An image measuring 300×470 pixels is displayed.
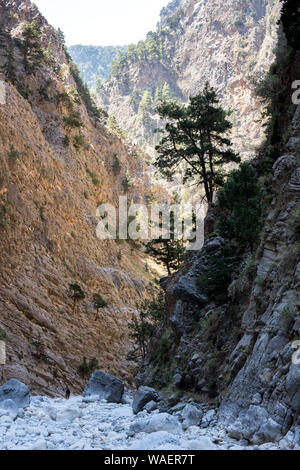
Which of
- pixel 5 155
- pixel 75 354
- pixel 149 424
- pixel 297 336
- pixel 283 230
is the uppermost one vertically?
pixel 5 155

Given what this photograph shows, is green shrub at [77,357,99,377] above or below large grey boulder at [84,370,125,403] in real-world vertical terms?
below

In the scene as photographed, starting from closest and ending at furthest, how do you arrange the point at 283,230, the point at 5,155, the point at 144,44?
the point at 283,230 → the point at 5,155 → the point at 144,44

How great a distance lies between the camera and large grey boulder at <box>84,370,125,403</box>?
14566mm

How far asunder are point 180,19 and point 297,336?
171m

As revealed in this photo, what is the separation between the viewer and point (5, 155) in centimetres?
2616

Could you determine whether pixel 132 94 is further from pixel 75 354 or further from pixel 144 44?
pixel 75 354

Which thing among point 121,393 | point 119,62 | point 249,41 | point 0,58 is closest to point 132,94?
point 119,62

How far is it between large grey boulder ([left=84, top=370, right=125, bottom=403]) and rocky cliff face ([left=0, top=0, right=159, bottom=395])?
4025 mm

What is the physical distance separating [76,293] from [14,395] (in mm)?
15585

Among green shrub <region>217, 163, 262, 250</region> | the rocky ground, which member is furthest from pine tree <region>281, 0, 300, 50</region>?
the rocky ground

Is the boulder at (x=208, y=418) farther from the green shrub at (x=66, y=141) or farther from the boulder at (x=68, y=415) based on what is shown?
the green shrub at (x=66, y=141)

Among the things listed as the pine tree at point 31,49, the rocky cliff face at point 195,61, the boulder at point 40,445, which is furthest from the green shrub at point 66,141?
the rocky cliff face at point 195,61

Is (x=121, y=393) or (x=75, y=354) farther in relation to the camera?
(x=75, y=354)

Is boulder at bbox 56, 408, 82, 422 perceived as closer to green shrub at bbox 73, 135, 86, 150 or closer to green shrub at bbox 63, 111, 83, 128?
green shrub at bbox 73, 135, 86, 150
